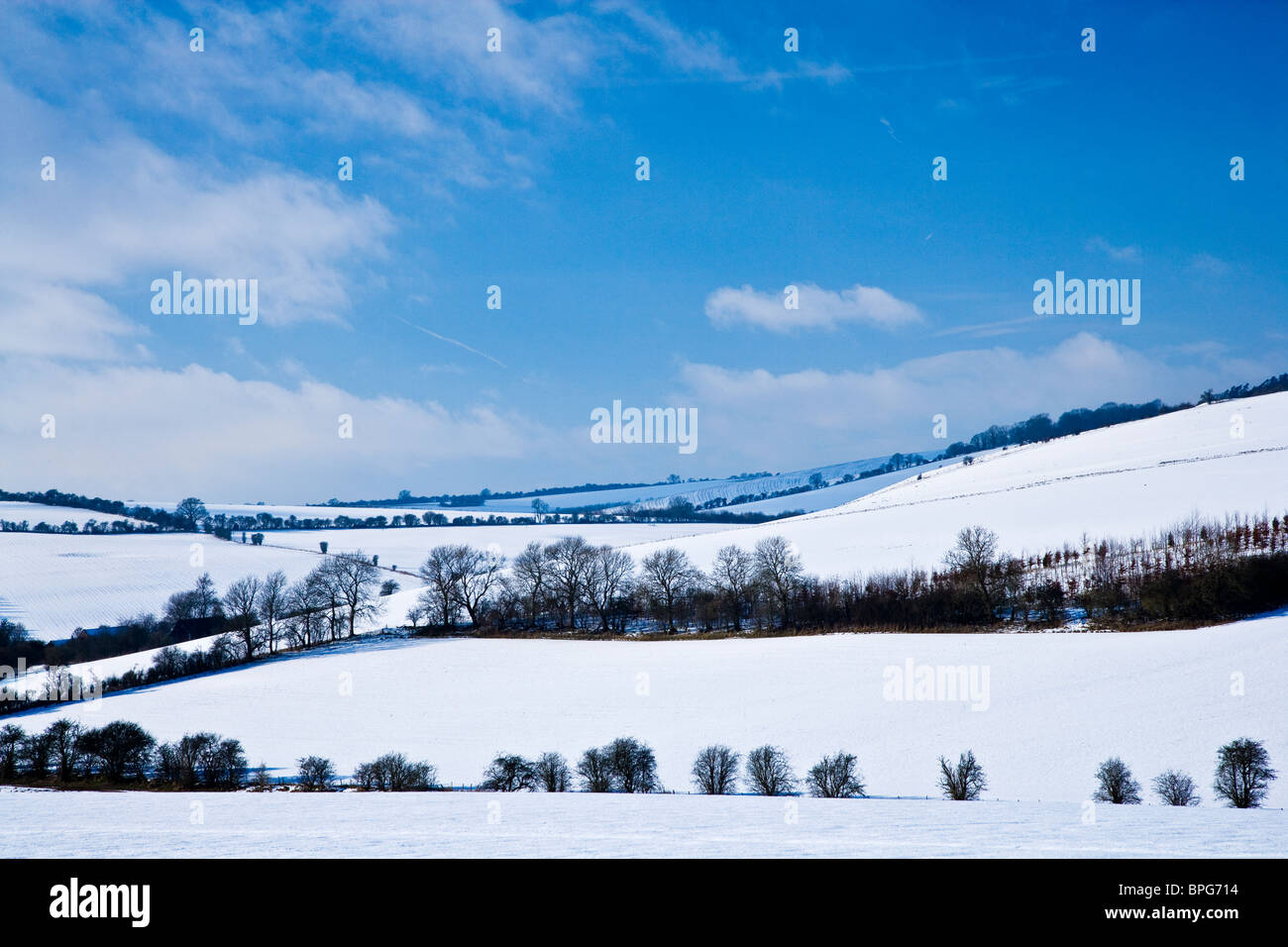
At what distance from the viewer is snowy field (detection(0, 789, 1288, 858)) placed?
457 inches

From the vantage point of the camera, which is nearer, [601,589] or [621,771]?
[621,771]

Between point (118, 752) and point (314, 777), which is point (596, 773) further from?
point (118, 752)

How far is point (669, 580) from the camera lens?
68188 mm

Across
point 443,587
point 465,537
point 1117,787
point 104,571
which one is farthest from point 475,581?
point 104,571

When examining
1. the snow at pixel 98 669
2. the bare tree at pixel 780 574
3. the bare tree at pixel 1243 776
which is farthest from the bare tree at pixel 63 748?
the bare tree at pixel 780 574

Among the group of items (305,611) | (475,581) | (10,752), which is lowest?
(10,752)

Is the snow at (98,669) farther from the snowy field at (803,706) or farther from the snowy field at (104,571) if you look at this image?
the snowy field at (104,571)

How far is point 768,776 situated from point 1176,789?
12240 mm

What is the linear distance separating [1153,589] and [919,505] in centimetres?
4776

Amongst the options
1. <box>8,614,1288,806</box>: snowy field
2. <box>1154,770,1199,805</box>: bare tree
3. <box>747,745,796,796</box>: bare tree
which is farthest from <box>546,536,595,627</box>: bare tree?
<box>1154,770,1199,805</box>: bare tree

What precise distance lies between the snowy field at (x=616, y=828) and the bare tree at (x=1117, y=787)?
401 cm

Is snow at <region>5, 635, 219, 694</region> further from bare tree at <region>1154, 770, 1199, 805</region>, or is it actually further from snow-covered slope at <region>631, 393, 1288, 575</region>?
bare tree at <region>1154, 770, 1199, 805</region>

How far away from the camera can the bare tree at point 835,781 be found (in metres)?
24.4
